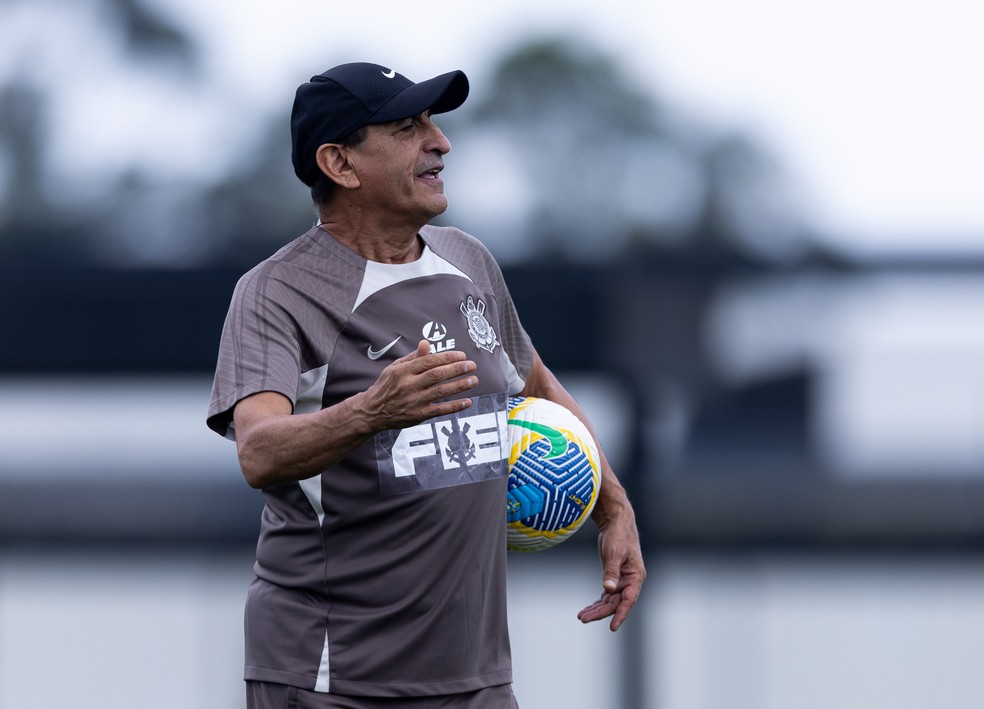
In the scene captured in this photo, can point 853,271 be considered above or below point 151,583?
above

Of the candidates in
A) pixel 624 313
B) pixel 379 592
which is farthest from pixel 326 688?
pixel 624 313

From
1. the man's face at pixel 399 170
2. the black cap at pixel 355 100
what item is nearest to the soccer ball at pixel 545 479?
the man's face at pixel 399 170

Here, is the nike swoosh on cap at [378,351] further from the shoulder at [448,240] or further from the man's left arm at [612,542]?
the man's left arm at [612,542]

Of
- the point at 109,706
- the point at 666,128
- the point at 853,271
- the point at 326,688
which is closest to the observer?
the point at 326,688

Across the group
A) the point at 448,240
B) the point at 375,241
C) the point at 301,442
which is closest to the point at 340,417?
the point at 301,442

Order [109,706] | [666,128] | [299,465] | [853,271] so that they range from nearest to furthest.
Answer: [299,465]
[853,271]
[109,706]
[666,128]

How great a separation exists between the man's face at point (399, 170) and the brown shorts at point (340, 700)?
45.1 inches

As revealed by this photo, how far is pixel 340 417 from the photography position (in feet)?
10.1

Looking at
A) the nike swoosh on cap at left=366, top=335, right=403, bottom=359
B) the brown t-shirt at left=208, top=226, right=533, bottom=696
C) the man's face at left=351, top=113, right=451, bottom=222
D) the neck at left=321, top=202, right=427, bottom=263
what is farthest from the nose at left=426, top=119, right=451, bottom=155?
the nike swoosh on cap at left=366, top=335, right=403, bottom=359

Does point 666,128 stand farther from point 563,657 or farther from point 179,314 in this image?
point 179,314

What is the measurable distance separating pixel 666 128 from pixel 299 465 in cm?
3418

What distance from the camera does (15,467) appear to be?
12102mm

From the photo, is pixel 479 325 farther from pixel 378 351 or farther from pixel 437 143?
pixel 437 143

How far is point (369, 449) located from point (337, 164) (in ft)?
2.33
